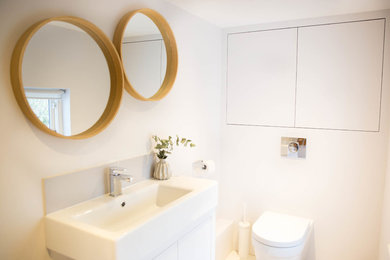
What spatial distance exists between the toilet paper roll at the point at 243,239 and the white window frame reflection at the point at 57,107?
6.37 feet

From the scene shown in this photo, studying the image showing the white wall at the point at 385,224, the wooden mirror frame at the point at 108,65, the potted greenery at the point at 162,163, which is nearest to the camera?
the wooden mirror frame at the point at 108,65

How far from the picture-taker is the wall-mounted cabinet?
2.40 metres

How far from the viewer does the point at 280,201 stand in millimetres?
2822

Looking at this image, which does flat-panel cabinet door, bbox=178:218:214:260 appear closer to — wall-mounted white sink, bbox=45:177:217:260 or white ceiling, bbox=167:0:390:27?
wall-mounted white sink, bbox=45:177:217:260

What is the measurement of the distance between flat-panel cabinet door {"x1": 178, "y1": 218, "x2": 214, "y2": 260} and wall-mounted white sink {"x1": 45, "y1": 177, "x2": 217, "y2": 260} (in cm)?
9

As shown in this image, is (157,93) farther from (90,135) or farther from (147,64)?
(90,135)

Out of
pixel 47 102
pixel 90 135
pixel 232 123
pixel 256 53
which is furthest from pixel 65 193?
pixel 256 53

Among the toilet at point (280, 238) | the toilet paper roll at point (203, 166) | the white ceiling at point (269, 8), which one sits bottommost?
the toilet at point (280, 238)

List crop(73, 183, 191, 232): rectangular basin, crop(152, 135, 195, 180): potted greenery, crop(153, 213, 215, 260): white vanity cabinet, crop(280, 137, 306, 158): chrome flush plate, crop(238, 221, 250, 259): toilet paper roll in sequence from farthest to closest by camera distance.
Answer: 1. crop(238, 221, 250, 259): toilet paper roll
2. crop(280, 137, 306, 158): chrome flush plate
3. crop(152, 135, 195, 180): potted greenery
4. crop(153, 213, 215, 260): white vanity cabinet
5. crop(73, 183, 191, 232): rectangular basin

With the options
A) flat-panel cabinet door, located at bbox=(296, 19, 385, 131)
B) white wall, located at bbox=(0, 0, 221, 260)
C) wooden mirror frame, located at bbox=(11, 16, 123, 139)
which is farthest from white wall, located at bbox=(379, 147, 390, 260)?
wooden mirror frame, located at bbox=(11, 16, 123, 139)

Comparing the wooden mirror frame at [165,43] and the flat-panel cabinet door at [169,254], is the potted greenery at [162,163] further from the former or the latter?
the flat-panel cabinet door at [169,254]

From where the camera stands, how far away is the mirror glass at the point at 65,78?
136cm

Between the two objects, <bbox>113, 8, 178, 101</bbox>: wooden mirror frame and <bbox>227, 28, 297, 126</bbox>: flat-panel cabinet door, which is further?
<bbox>227, 28, 297, 126</bbox>: flat-panel cabinet door

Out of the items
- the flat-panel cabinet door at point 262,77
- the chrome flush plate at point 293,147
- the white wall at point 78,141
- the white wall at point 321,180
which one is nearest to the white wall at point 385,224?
the white wall at point 321,180
